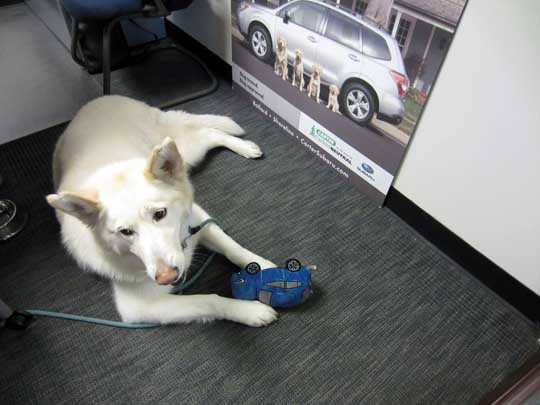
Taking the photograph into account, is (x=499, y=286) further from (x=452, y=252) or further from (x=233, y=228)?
(x=233, y=228)

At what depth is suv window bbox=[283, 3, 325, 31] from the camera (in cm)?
163

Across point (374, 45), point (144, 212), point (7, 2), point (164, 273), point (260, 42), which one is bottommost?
point (7, 2)

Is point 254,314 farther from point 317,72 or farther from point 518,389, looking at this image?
point 317,72

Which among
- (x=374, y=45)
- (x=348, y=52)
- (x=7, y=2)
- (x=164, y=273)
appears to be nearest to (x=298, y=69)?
(x=348, y=52)

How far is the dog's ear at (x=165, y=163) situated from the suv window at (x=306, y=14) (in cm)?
101

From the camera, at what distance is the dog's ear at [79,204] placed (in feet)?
3.19

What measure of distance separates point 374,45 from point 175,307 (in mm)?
1360

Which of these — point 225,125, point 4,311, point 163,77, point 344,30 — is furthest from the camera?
point 163,77

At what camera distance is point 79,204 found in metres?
1.03

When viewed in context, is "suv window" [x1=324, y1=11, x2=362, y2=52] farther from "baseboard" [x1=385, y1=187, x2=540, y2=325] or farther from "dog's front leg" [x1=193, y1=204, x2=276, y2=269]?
"dog's front leg" [x1=193, y1=204, x2=276, y2=269]

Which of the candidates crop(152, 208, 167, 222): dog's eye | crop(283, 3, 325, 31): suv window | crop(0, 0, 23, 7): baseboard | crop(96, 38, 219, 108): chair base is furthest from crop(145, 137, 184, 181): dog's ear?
crop(0, 0, 23, 7): baseboard

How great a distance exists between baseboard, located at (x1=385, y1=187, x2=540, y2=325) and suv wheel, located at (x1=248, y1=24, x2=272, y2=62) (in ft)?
3.51

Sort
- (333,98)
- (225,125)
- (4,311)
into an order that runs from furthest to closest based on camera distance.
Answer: (225,125), (333,98), (4,311)

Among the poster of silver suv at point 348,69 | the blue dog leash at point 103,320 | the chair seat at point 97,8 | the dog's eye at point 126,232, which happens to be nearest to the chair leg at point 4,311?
the blue dog leash at point 103,320
